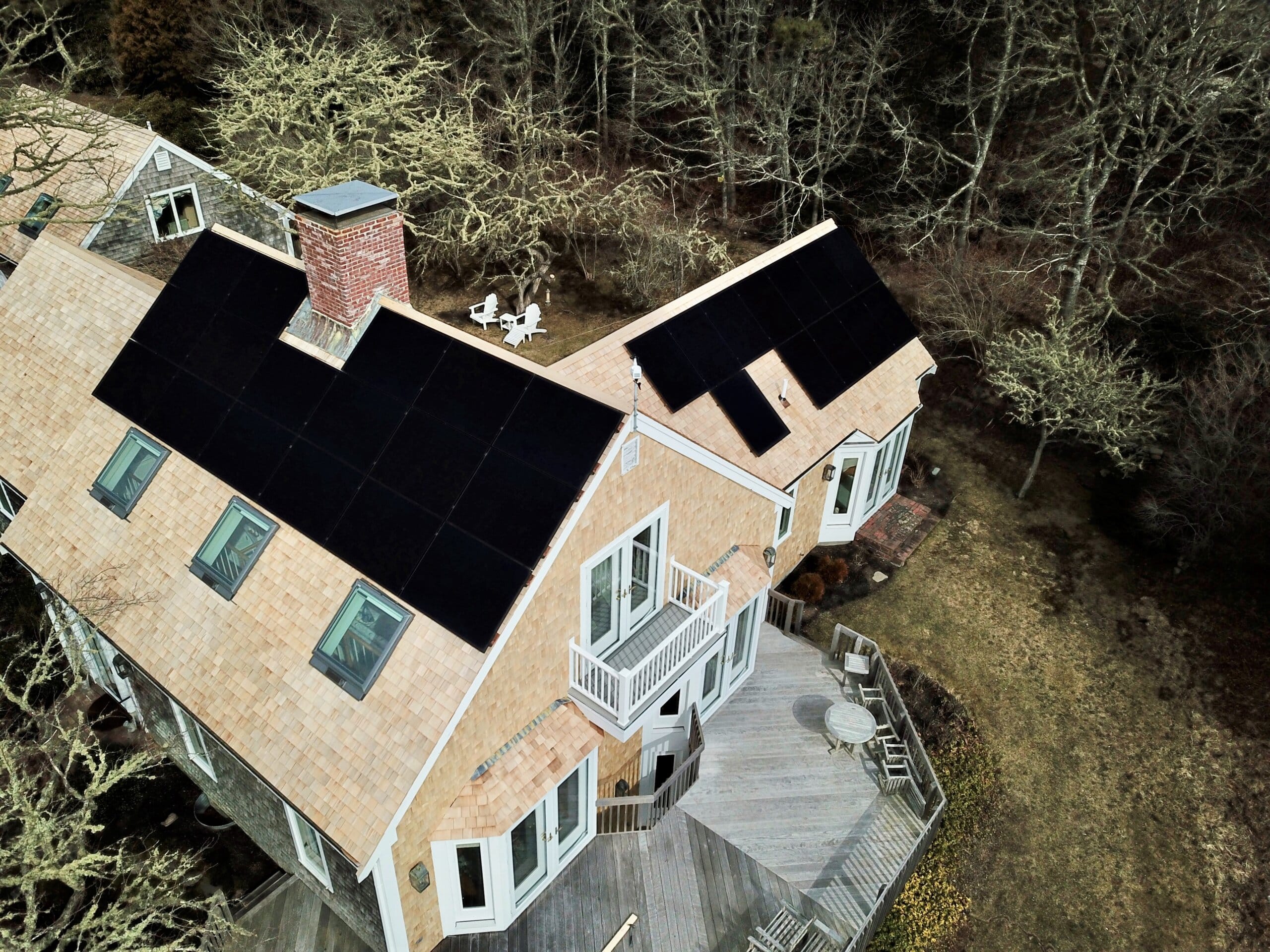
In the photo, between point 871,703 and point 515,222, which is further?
point 515,222

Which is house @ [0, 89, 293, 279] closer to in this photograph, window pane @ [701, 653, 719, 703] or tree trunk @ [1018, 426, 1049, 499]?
window pane @ [701, 653, 719, 703]

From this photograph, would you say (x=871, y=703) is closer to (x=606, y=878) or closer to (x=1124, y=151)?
(x=606, y=878)

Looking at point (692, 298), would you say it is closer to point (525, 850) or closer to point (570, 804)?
point (570, 804)

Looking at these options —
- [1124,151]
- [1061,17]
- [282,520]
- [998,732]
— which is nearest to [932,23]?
[1061,17]

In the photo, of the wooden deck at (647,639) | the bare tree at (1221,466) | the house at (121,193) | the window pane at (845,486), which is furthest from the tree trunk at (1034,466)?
the house at (121,193)

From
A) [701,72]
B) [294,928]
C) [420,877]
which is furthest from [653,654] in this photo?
[701,72]
